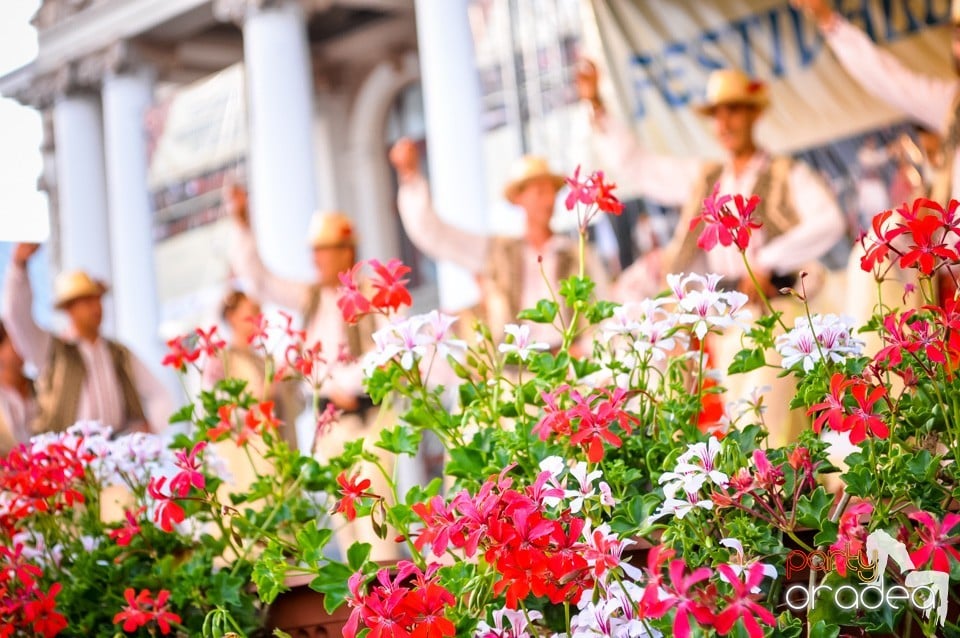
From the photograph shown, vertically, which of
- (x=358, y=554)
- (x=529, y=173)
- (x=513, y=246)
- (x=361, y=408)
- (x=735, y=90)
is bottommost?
(x=361, y=408)

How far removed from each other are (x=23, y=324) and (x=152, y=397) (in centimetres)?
63

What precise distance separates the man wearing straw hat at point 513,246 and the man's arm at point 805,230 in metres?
0.63

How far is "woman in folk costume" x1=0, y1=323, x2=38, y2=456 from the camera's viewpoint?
17.1 ft

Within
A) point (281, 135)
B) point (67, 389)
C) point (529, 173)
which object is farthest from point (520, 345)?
point (281, 135)

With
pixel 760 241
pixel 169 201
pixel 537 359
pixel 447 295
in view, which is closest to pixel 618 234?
pixel 447 295

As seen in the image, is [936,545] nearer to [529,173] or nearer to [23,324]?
[529,173]

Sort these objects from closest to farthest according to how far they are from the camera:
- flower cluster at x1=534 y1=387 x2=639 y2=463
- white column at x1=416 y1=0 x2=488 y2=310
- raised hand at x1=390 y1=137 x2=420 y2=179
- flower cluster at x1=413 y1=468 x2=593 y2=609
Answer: flower cluster at x1=413 y1=468 x2=593 y2=609 < flower cluster at x1=534 y1=387 x2=639 y2=463 < raised hand at x1=390 y1=137 x2=420 y2=179 < white column at x1=416 y1=0 x2=488 y2=310

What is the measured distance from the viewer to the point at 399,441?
52.3 inches

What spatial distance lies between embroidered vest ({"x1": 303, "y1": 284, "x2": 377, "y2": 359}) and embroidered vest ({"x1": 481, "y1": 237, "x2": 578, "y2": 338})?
1.40 feet

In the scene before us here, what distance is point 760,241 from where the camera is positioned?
4340mm

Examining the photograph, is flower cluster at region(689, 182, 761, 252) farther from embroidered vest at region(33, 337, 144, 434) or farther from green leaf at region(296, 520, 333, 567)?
embroidered vest at region(33, 337, 144, 434)

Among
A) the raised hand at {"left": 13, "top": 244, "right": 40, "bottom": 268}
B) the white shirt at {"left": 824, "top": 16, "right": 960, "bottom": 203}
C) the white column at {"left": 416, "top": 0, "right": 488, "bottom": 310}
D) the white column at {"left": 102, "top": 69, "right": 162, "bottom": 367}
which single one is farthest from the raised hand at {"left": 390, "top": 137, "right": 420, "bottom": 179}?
the white column at {"left": 102, "top": 69, "right": 162, "bottom": 367}

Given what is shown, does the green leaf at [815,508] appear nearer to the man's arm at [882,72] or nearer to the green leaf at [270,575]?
the green leaf at [270,575]

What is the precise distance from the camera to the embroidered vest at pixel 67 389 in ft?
16.8
